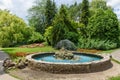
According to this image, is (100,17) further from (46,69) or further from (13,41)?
(46,69)

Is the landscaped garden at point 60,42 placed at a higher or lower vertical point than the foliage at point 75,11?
lower

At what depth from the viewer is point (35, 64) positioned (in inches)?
592

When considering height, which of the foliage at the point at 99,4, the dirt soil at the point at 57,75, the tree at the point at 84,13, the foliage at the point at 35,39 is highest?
the foliage at the point at 99,4

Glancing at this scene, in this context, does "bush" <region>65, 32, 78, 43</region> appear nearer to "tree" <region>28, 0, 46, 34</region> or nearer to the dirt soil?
the dirt soil

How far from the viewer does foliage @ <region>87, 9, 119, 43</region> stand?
102 ft

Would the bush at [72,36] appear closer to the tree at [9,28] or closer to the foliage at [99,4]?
the tree at [9,28]

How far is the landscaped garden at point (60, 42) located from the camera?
47.6ft

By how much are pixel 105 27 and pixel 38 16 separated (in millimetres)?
23946

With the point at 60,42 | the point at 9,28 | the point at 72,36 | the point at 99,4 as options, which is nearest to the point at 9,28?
the point at 9,28

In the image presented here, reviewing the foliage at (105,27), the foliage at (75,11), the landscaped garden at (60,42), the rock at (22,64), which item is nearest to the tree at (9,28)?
the landscaped garden at (60,42)

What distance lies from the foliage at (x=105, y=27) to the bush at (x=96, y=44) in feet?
3.54

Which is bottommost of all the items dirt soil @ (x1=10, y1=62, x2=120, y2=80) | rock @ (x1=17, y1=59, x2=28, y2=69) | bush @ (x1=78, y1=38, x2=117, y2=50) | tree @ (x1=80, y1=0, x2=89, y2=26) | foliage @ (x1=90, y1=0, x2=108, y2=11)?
dirt soil @ (x1=10, y1=62, x2=120, y2=80)

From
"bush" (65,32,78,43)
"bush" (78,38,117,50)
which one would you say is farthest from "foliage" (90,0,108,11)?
"bush" (65,32,78,43)

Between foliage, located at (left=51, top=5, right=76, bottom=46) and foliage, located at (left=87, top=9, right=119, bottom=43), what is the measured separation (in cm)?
335
